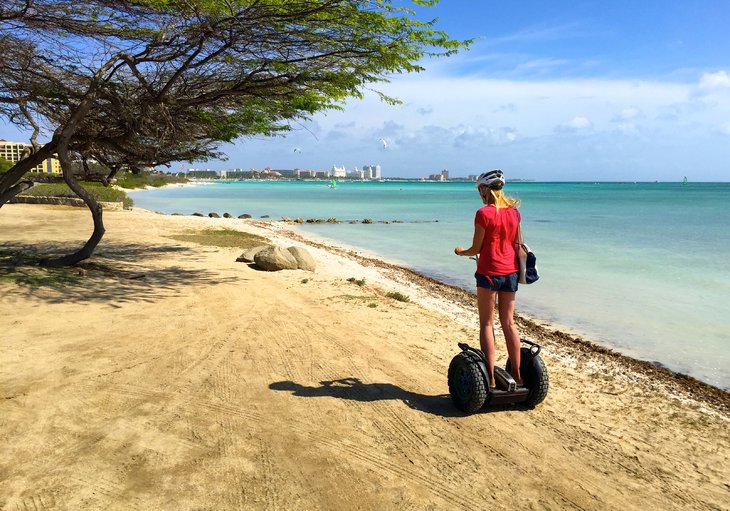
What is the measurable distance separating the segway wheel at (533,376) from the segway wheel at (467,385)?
521mm

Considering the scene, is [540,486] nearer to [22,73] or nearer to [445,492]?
[445,492]

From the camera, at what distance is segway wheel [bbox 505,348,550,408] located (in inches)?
194

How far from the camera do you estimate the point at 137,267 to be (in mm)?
11688

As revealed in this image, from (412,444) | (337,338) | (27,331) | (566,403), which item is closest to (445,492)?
(412,444)

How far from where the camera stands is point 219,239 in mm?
18562

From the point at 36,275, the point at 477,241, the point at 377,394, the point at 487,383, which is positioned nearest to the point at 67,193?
the point at 36,275

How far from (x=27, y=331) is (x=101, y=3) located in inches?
220

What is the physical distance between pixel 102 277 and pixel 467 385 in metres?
8.32

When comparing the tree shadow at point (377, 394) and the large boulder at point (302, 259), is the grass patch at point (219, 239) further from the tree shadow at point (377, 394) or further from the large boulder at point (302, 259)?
the tree shadow at point (377, 394)

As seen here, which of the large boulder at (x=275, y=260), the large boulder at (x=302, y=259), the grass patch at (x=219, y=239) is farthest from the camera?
the grass patch at (x=219, y=239)

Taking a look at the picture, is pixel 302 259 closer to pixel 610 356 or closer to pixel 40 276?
pixel 40 276

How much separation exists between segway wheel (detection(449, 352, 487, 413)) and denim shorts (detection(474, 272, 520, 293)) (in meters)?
0.76

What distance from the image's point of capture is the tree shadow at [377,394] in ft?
16.3

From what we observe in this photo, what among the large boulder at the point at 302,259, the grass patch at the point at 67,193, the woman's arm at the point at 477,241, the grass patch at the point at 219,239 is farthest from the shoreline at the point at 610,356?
the grass patch at the point at 67,193
